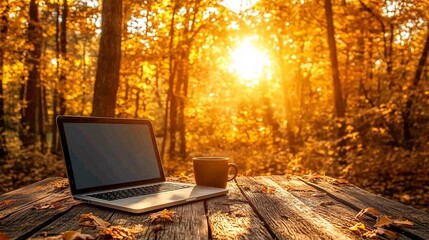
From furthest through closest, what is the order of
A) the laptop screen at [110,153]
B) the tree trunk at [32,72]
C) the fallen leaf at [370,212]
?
1. the tree trunk at [32,72]
2. the laptop screen at [110,153]
3. the fallen leaf at [370,212]

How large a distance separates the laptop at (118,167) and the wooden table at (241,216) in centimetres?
6

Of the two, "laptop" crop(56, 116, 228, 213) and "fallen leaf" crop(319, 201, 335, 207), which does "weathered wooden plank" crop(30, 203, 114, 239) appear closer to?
"laptop" crop(56, 116, 228, 213)

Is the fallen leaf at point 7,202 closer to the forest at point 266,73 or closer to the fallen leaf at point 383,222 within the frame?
the fallen leaf at point 383,222

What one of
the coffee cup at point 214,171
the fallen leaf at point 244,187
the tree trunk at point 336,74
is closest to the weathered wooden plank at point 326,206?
the fallen leaf at point 244,187

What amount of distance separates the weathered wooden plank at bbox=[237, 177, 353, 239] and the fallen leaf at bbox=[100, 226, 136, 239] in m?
0.48

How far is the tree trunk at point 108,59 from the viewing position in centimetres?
473

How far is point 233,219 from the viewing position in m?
1.51

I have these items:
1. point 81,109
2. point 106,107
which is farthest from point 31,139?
point 106,107

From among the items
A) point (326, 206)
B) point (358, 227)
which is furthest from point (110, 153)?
point (358, 227)

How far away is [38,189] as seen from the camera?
87.2 inches

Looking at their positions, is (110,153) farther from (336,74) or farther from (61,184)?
(336,74)

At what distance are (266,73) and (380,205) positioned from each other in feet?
49.4

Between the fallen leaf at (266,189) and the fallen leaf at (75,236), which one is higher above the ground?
the fallen leaf at (75,236)

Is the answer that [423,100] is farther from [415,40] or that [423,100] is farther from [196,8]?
[196,8]
